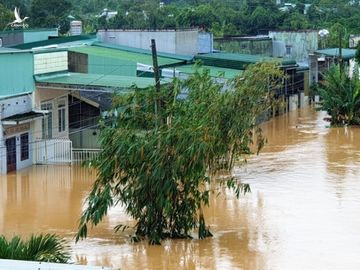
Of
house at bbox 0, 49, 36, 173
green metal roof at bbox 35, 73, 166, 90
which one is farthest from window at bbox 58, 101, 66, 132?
house at bbox 0, 49, 36, 173

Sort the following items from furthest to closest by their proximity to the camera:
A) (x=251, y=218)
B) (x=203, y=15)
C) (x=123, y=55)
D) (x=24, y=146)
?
(x=203, y=15), (x=123, y=55), (x=24, y=146), (x=251, y=218)

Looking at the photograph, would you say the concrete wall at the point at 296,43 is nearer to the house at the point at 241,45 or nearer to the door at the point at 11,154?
the house at the point at 241,45

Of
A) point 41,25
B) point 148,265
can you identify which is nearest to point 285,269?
point 148,265

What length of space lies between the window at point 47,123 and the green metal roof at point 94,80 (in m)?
1.12

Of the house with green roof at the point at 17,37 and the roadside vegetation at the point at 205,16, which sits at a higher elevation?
the roadside vegetation at the point at 205,16

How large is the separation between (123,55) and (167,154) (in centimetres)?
2352

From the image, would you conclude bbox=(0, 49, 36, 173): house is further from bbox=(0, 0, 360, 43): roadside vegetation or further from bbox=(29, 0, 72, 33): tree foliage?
bbox=(29, 0, 72, 33): tree foliage

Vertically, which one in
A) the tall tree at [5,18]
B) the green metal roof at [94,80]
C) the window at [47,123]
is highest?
the tall tree at [5,18]

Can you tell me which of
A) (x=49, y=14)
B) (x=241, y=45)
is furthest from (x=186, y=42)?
(x=49, y=14)

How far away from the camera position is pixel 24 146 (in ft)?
112

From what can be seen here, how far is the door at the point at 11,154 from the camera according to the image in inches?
1297

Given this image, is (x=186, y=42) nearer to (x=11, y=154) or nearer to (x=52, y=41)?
(x=52, y=41)

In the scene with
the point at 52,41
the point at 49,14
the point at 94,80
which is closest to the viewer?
the point at 94,80

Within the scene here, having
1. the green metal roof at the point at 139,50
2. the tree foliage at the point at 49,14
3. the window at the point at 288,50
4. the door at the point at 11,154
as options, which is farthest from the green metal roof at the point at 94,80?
the tree foliage at the point at 49,14
